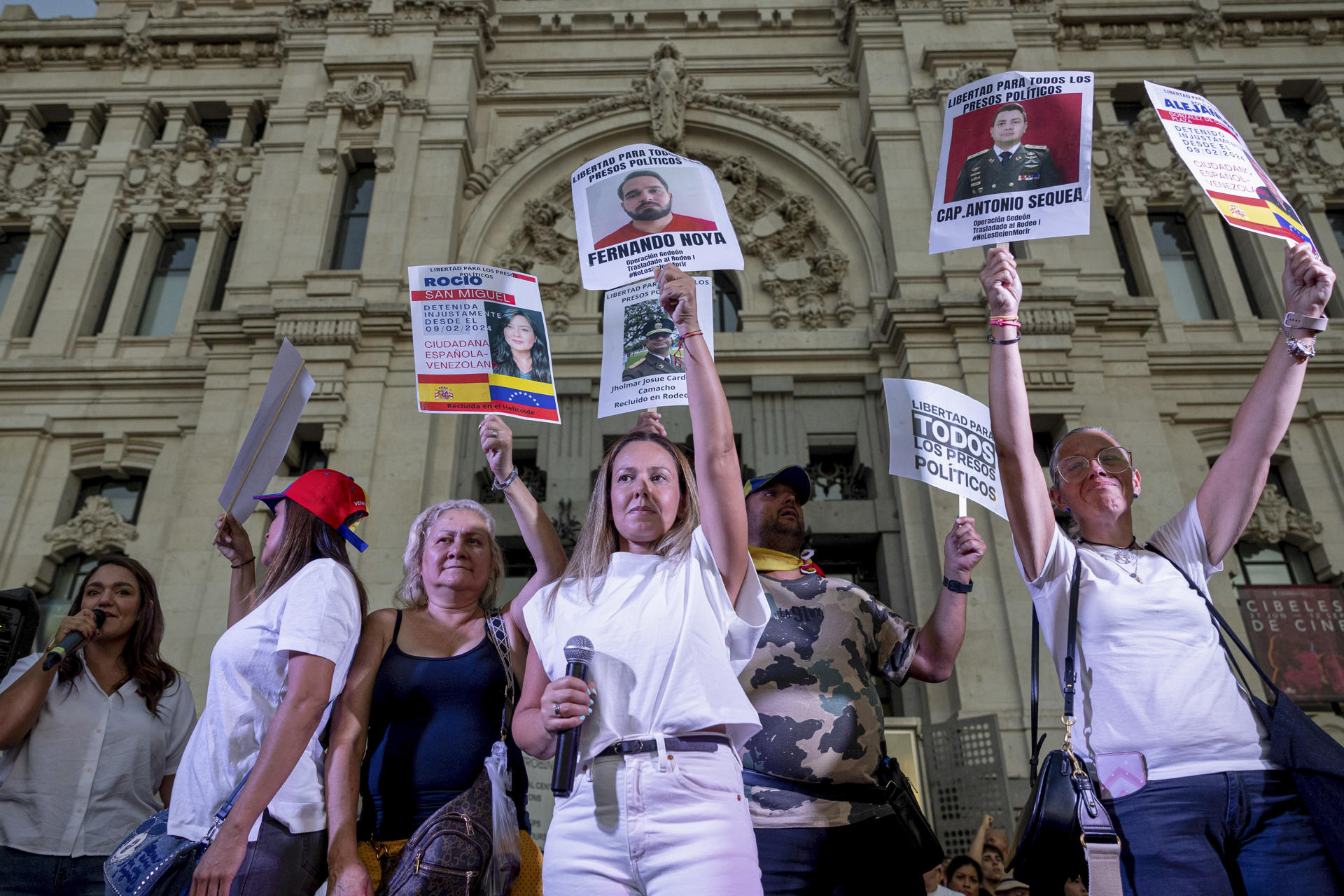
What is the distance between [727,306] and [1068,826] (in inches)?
478

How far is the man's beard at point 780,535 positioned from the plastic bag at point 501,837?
1.90 meters

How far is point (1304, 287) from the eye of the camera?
11.5 feet

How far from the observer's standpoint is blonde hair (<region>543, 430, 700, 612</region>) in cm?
300

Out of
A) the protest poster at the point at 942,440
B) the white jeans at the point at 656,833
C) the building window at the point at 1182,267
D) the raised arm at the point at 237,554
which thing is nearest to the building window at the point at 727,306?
the building window at the point at 1182,267

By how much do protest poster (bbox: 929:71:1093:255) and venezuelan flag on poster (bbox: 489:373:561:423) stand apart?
2288 mm

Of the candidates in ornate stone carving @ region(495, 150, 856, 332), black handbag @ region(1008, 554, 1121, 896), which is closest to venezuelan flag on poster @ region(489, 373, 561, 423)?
black handbag @ region(1008, 554, 1121, 896)

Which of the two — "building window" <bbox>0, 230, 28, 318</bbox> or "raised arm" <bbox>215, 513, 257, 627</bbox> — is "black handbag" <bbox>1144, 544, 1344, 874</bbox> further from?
"building window" <bbox>0, 230, 28, 318</bbox>

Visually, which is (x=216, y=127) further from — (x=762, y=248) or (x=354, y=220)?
(x=762, y=248)

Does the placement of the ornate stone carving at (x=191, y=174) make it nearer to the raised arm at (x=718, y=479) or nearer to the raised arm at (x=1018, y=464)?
the raised arm at (x=718, y=479)

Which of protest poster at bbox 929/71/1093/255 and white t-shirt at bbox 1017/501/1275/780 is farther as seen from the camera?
protest poster at bbox 929/71/1093/255

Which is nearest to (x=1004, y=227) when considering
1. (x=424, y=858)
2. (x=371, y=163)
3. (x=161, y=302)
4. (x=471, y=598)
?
(x=471, y=598)

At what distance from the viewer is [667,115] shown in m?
14.8

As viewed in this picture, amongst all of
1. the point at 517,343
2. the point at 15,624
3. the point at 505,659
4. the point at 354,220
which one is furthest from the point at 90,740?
the point at 354,220

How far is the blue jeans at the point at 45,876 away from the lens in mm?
3902
